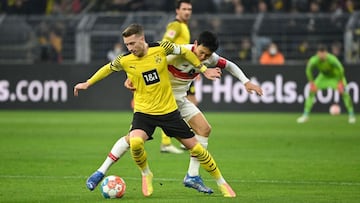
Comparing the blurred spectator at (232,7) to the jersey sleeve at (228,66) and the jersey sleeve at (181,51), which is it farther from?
the jersey sleeve at (181,51)

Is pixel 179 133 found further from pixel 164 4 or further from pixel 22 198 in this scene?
pixel 164 4

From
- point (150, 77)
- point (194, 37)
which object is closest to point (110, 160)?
point (150, 77)

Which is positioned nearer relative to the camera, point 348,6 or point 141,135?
point 141,135

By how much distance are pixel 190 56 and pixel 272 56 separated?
17.6m

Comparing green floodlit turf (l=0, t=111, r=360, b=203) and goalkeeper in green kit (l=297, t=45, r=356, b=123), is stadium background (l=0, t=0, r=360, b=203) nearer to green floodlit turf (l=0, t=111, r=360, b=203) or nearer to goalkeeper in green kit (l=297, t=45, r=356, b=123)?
green floodlit turf (l=0, t=111, r=360, b=203)

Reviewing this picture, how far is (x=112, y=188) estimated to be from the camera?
1048 centimetres

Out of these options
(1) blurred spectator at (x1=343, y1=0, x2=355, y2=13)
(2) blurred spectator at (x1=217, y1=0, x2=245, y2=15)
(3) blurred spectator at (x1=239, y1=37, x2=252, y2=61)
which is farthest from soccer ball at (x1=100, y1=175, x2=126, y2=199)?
(1) blurred spectator at (x1=343, y1=0, x2=355, y2=13)

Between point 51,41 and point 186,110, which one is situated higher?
point 186,110

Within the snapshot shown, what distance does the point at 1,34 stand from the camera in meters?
30.0

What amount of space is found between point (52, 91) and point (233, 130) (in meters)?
8.95

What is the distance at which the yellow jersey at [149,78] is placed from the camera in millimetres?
10727

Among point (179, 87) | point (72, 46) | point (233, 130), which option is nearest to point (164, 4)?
point (72, 46)

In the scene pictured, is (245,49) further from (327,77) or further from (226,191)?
(226,191)

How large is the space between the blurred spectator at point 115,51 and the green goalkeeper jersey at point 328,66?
6899mm
